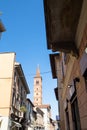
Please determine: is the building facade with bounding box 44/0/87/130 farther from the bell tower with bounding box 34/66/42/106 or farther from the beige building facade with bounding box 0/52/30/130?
the bell tower with bounding box 34/66/42/106

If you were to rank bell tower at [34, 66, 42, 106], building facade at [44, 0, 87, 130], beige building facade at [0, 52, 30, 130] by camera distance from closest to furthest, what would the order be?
building facade at [44, 0, 87, 130], beige building facade at [0, 52, 30, 130], bell tower at [34, 66, 42, 106]

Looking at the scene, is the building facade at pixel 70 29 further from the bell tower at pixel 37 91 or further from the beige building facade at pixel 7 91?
the bell tower at pixel 37 91

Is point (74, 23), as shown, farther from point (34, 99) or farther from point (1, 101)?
point (34, 99)

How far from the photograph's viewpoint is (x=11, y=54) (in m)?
19.5

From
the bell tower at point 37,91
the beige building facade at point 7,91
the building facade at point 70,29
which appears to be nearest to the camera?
the building facade at point 70,29

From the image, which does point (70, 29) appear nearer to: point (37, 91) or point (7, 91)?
point (7, 91)

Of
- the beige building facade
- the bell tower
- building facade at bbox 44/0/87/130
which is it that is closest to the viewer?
building facade at bbox 44/0/87/130

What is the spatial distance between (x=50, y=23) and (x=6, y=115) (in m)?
14.7

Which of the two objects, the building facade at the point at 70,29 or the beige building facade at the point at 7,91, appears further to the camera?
the beige building facade at the point at 7,91

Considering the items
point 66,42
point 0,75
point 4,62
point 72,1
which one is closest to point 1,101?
point 0,75

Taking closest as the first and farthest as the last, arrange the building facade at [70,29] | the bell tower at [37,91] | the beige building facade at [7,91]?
the building facade at [70,29]
the beige building facade at [7,91]
the bell tower at [37,91]

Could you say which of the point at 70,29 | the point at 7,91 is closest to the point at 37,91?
the point at 7,91

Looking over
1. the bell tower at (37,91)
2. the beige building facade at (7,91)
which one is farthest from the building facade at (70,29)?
the bell tower at (37,91)

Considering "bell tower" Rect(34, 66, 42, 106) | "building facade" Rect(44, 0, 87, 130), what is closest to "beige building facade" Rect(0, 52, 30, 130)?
"building facade" Rect(44, 0, 87, 130)
